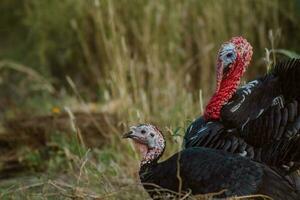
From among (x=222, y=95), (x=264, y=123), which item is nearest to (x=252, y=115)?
(x=264, y=123)

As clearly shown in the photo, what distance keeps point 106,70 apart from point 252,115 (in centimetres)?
444

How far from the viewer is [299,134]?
5.07 m

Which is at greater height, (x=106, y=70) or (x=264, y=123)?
(x=264, y=123)

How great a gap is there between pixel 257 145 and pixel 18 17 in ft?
25.0

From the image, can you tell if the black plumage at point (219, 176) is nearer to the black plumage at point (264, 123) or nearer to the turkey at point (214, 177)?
the turkey at point (214, 177)

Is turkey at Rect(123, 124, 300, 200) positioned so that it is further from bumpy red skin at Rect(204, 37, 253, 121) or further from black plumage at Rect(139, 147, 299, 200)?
bumpy red skin at Rect(204, 37, 253, 121)

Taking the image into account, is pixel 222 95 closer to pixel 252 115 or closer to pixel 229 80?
pixel 229 80

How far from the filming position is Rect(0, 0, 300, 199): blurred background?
24.2ft

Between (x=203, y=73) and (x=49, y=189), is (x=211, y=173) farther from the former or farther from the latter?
(x=203, y=73)

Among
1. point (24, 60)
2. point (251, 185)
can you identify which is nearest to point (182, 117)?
point (251, 185)

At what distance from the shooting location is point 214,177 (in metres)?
4.84

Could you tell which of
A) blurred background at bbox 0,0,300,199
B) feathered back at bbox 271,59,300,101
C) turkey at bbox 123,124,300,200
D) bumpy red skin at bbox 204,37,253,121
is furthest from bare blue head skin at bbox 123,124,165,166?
feathered back at bbox 271,59,300,101

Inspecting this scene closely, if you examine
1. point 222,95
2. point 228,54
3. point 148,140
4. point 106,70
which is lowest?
point 106,70

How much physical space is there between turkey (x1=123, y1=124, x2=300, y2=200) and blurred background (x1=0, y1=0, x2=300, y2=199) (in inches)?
29.0
